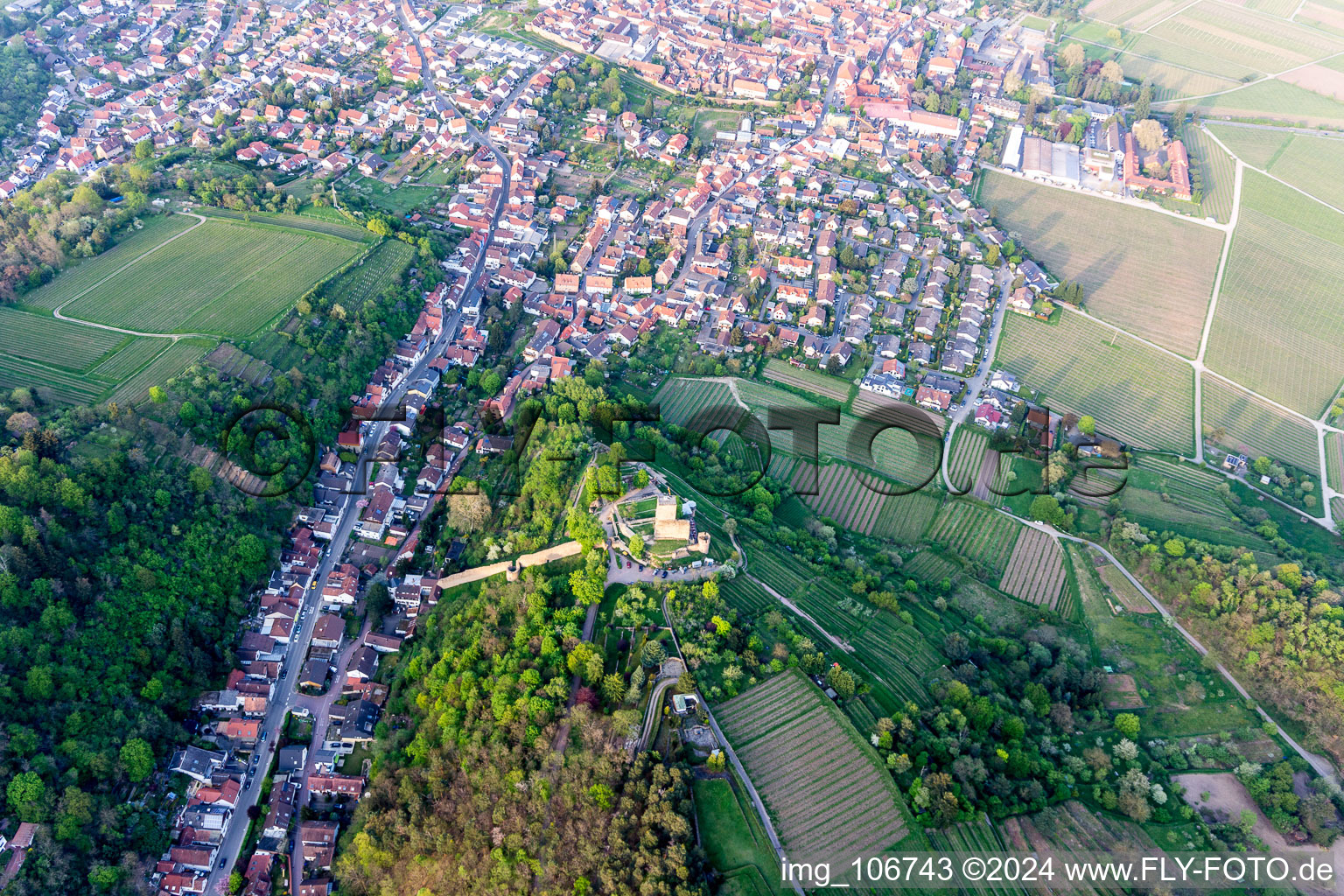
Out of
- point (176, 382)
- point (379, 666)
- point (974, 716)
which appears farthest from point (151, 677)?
point (974, 716)

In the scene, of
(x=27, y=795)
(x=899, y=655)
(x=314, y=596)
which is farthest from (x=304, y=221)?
(x=899, y=655)

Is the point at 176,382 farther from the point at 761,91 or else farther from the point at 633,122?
the point at 761,91

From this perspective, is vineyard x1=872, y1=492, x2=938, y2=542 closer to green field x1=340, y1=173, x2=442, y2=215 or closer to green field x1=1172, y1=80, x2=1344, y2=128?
green field x1=340, y1=173, x2=442, y2=215

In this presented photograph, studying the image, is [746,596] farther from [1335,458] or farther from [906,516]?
[1335,458]

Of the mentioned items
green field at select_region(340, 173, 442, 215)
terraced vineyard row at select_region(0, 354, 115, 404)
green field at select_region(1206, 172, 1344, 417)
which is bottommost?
terraced vineyard row at select_region(0, 354, 115, 404)

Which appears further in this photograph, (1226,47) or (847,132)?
(1226,47)

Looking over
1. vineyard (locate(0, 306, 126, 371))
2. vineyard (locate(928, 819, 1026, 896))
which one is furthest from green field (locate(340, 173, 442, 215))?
vineyard (locate(928, 819, 1026, 896))
